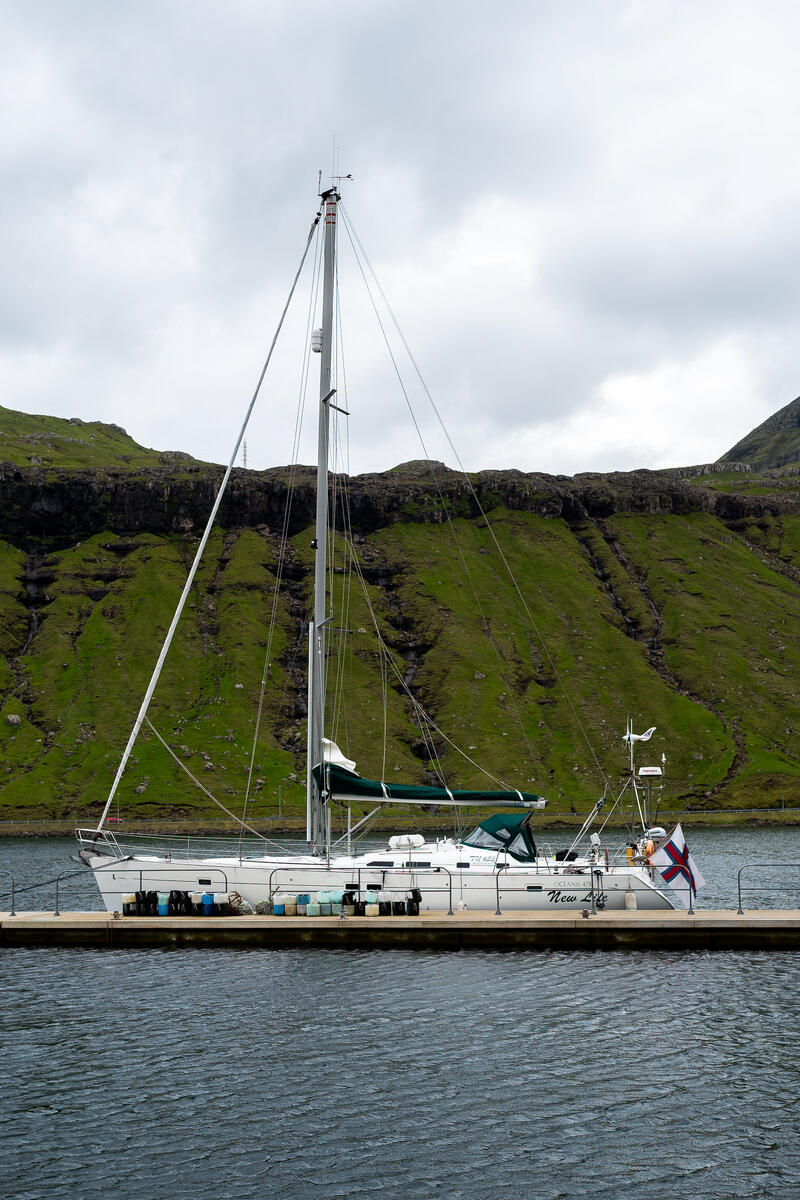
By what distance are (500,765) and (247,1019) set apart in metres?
130

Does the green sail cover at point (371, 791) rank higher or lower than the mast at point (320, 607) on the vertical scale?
lower

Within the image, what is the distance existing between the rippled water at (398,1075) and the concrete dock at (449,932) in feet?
2.59

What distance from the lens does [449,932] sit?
35.6m

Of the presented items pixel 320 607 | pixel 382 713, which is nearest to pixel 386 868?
pixel 320 607

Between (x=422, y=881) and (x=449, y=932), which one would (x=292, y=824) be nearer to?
(x=422, y=881)

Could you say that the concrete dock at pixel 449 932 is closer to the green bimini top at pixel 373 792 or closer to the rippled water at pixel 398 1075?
the rippled water at pixel 398 1075

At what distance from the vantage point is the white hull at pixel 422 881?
129ft

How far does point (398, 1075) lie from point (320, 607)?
70.7 feet

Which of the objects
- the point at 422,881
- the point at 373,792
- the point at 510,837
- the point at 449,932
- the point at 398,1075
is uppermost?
the point at 373,792

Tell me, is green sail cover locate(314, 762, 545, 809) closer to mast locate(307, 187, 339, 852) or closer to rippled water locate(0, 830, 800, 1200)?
mast locate(307, 187, 339, 852)

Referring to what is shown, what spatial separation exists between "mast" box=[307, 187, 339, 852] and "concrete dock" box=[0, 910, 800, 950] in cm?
529

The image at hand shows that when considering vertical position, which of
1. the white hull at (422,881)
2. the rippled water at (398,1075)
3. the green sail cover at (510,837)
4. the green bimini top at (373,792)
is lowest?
the rippled water at (398,1075)

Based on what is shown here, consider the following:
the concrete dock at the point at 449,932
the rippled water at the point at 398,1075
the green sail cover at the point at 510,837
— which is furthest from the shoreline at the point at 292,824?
the rippled water at the point at 398,1075

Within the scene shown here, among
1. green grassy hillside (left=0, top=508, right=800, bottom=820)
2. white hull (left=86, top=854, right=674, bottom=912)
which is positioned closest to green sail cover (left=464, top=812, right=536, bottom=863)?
white hull (left=86, top=854, right=674, bottom=912)
